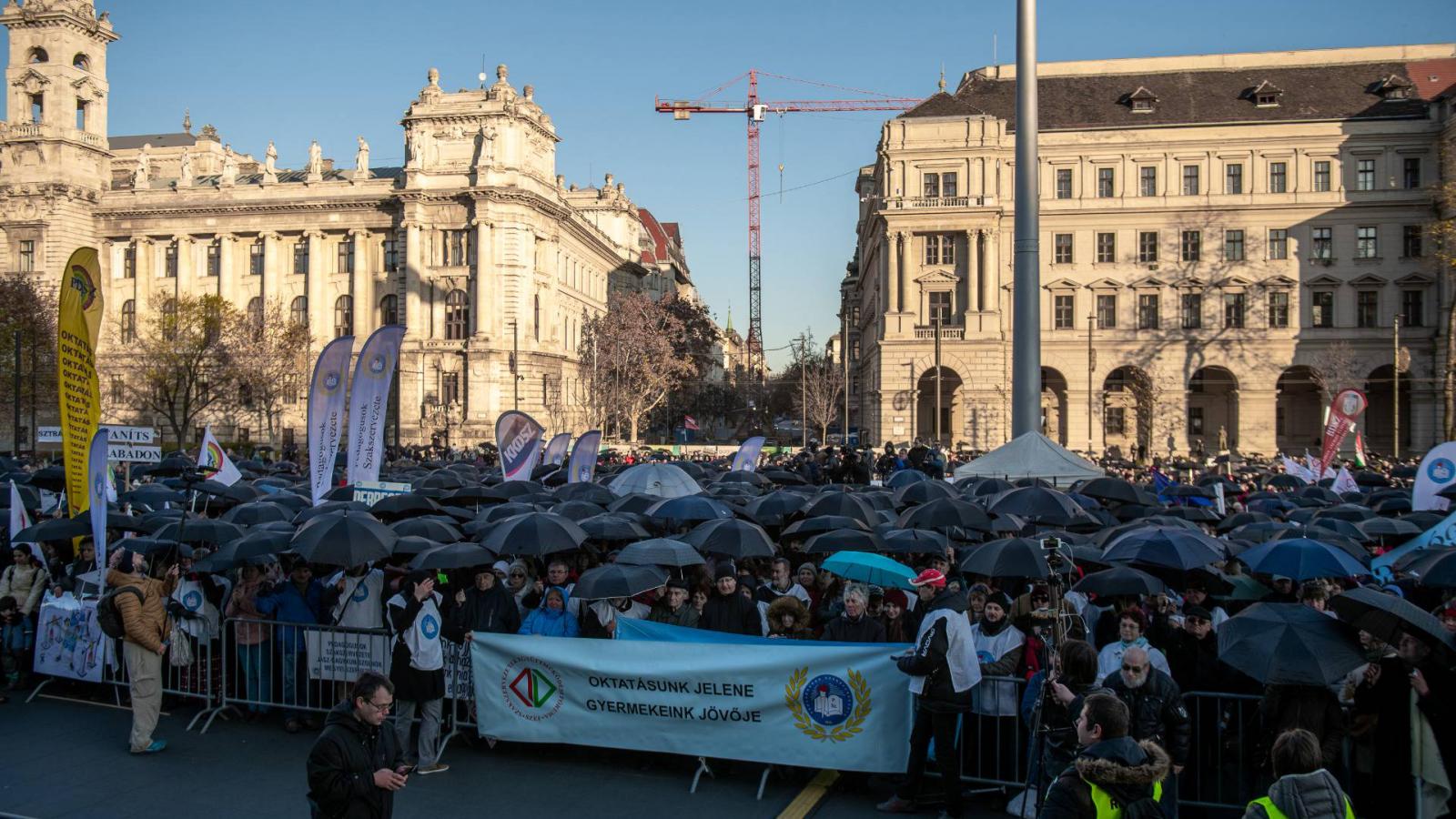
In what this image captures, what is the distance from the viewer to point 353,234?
69.4 m

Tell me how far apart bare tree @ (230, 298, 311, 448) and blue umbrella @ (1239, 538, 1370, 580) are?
194 ft

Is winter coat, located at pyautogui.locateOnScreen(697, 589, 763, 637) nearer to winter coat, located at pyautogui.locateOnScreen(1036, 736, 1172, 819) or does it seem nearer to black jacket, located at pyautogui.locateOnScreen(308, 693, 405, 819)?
black jacket, located at pyautogui.locateOnScreen(308, 693, 405, 819)

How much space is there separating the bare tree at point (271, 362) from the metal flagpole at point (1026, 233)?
50.9 metres

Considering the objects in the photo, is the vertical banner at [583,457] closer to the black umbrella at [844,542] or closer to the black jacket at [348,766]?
the black umbrella at [844,542]

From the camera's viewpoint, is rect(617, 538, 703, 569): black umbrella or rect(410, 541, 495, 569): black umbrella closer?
rect(410, 541, 495, 569): black umbrella

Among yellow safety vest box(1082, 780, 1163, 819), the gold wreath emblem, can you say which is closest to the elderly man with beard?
yellow safety vest box(1082, 780, 1163, 819)

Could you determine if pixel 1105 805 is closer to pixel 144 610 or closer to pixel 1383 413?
pixel 144 610

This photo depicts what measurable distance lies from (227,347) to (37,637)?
53.5 meters

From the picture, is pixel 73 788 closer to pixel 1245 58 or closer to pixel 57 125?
pixel 1245 58

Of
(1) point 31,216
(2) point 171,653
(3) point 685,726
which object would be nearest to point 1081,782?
(3) point 685,726

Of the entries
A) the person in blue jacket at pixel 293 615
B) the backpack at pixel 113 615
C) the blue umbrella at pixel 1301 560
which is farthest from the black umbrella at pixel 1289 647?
the backpack at pixel 113 615

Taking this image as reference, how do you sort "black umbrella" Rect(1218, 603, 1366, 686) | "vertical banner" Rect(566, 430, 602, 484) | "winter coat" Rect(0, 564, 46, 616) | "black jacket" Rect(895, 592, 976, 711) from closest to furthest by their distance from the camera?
"black umbrella" Rect(1218, 603, 1366, 686)
"black jacket" Rect(895, 592, 976, 711)
"winter coat" Rect(0, 564, 46, 616)
"vertical banner" Rect(566, 430, 602, 484)

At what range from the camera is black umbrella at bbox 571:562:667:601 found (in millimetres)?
9703

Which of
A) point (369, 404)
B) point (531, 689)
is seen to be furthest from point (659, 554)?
point (369, 404)
